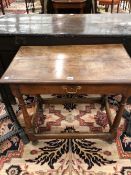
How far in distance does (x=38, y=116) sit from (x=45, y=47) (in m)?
0.80

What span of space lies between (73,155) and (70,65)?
80 cm

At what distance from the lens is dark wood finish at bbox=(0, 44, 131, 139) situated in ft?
4.22

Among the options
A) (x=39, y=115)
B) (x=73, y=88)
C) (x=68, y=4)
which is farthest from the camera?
(x=68, y=4)

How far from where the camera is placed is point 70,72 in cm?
135

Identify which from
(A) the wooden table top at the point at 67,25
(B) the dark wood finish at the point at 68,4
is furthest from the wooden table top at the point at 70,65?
(B) the dark wood finish at the point at 68,4

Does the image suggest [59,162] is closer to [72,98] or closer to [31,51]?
[72,98]

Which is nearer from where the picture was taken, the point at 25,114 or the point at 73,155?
the point at 25,114

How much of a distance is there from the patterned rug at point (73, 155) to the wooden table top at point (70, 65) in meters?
0.78

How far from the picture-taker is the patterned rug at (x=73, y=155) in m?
1.62

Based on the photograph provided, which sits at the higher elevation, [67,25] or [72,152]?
[67,25]

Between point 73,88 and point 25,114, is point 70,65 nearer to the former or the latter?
point 73,88

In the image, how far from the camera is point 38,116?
2146 millimetres

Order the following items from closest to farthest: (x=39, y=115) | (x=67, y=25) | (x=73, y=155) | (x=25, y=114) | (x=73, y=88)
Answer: (x=73, y=88) → (x=25, y=114) → (x=73, y=155) → (x=67, y=25) → (x=39, y=115)

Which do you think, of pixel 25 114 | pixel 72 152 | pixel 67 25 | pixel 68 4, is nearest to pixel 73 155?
pixel 72 152
